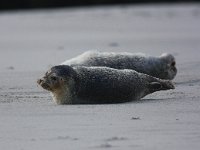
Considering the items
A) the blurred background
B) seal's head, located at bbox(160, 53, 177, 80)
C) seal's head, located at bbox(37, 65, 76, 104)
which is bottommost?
the blurred background

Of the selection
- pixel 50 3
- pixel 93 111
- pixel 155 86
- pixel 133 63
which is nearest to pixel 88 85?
pixel 93 111

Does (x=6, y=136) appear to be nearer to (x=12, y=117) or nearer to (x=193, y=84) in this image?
(x=12, y=117)

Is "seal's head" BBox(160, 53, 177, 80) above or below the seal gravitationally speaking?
below

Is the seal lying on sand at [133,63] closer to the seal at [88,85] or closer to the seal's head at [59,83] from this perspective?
the seal at [88,85]

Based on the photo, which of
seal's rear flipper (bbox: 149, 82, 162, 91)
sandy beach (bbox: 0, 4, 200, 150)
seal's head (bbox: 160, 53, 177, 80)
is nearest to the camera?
sandy beach (bbox: 0, 4, 200, 150)

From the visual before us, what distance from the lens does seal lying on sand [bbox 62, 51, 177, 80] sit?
8.10m

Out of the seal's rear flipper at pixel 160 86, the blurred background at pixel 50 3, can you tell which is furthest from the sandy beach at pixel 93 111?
the blurred background at pixel 50 3

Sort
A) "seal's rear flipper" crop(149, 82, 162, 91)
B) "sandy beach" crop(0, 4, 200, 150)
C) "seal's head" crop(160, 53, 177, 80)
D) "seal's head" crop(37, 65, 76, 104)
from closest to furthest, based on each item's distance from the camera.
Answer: "sandy beach" crop(0, 4, 200, 150)
"seal's head" crop(37, 65, 76, 104)
"seal's rear flipper" crop(149, 82, 162, 91)
"seal's head" crop(160, 53, 177, 80)

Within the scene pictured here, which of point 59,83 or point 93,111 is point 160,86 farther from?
point 93,111

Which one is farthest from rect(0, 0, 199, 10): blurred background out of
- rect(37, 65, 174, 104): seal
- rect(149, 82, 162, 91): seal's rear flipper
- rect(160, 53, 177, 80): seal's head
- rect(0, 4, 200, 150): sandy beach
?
rect(37, 65, 174, 104): seal

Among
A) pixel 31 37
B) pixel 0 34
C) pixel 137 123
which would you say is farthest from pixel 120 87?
pixel 0 34

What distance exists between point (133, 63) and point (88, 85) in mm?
1617

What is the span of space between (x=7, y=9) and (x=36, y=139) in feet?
83.2

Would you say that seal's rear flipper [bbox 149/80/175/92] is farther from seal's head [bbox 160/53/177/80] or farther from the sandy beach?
seal's head [bbox 160/53/177/80]
